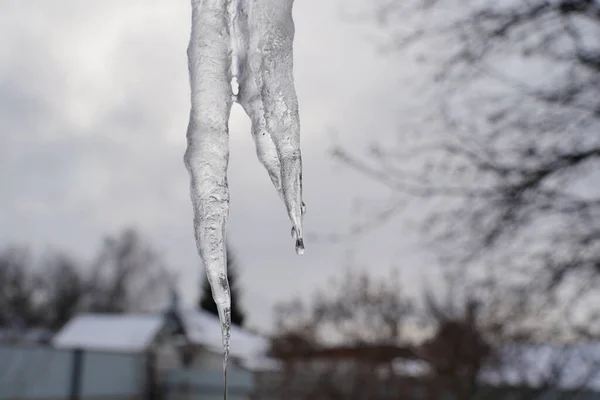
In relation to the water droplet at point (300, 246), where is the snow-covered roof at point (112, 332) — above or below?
above

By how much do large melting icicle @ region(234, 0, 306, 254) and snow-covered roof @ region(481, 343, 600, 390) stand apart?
173 inches

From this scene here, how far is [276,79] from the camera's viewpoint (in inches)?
37.0

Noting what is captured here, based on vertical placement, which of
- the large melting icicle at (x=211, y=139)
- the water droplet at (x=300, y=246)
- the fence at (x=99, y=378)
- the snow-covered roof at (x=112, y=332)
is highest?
the snow-covered roof at (x=112, y=332)

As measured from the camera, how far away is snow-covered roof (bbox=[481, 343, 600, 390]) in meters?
4.97

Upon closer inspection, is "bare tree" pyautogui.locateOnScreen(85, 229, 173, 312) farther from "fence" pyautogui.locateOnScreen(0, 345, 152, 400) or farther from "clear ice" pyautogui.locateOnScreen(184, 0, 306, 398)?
"clear ice" pyautogui.locateOnScreen(184, 0, 306, 398)

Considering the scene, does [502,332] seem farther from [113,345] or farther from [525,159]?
[113,345]

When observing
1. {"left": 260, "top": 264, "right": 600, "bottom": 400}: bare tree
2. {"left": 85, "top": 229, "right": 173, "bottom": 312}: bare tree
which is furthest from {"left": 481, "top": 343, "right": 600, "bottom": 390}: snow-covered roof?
{"left": 85, "top": 229, "right": 173, "bottom": 312}: bare tree

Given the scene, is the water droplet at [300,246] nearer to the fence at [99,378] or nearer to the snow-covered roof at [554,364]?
the snow-covered roof at [554,364]

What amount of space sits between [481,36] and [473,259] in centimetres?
132

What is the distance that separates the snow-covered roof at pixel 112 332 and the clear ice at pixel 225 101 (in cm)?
2033

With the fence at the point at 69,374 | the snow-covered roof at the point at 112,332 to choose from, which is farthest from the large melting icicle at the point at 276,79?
the snow-covered roof at the point at 112,332

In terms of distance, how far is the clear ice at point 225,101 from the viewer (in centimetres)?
92

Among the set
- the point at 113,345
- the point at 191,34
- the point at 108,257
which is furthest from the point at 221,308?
the point at 108,257

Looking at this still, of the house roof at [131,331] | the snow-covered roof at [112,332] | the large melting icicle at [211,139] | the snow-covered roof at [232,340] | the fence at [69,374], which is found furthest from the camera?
the snow-covered roof at [112,332]
